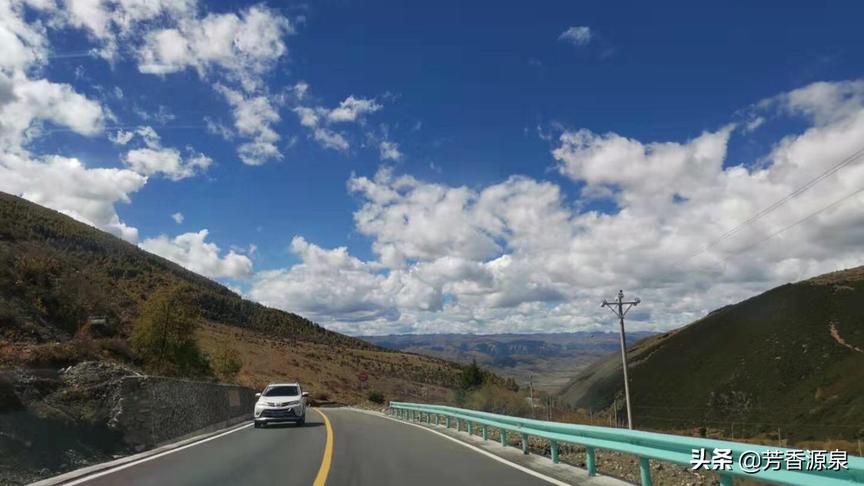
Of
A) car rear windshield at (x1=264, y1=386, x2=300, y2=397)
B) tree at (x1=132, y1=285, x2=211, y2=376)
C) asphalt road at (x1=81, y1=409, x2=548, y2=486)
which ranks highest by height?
tree at (x1=132, y1=285, x2=211, y2=376)

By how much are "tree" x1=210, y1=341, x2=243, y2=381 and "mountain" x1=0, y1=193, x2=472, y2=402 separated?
1.77 metres

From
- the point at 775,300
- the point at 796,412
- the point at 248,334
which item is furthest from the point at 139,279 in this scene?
the point at 775,300

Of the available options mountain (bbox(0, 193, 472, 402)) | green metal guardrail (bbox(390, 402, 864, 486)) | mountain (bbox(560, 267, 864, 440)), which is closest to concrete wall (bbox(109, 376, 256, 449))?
mountain (bbox(0, 193, 472, 402))

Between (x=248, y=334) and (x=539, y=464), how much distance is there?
389ft

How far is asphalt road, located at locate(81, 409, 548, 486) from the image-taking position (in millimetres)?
10742

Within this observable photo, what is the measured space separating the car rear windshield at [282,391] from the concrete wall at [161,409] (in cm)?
233

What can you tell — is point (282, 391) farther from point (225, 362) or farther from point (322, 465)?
point (225, 362)

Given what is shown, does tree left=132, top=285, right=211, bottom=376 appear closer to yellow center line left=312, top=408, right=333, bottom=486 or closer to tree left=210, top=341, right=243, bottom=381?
tree left=210, top=341, right=243, bottom=381

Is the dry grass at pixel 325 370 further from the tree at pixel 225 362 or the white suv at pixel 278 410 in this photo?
the white suv at pixel 278 410

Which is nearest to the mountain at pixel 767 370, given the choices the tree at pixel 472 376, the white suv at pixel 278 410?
the tree at pixel 472 376

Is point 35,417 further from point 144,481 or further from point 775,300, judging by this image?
point 775,300

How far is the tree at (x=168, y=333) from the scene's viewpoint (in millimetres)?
46250

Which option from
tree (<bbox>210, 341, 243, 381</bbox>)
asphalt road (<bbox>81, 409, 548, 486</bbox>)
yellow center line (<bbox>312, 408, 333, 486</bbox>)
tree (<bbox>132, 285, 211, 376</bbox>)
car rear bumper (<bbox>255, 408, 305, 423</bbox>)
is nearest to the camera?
yellow center line (<bbox>312, 408, 333, 486</bbox>)

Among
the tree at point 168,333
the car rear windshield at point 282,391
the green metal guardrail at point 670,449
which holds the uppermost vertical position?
the tree at point 168,333
